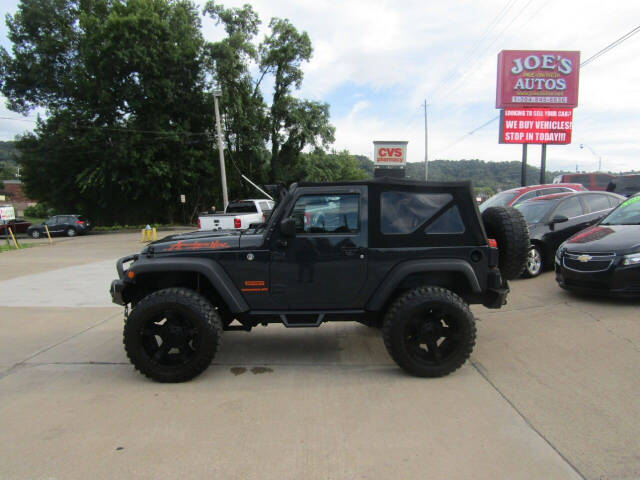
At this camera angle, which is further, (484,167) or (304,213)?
(484,167)

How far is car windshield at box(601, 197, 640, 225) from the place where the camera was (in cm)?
612

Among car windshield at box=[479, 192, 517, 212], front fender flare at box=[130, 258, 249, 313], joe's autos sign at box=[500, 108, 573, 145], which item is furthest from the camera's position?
joe's autos sign at box=[500, 108, 573, 145]

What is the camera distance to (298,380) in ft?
12.0

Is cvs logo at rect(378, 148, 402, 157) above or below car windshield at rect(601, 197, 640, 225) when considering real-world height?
above

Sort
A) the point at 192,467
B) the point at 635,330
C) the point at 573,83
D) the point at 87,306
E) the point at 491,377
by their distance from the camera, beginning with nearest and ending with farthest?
the point at 192,467 → the point at 491,377 → the point at 635,330 → the point at 87,306 → the point at 573,83

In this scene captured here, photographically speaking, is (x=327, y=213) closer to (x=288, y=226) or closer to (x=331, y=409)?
(x=288, y=226)

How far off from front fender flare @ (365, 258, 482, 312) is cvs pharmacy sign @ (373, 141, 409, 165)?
777 cm

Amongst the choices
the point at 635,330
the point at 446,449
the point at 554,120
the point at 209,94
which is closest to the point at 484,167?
the point at 554,120

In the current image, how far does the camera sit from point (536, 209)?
7934 mm

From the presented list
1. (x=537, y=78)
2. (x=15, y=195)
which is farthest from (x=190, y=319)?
(x=15, y=195)

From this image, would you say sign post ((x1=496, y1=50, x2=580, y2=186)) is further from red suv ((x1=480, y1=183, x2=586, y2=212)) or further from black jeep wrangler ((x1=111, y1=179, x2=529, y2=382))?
black jeep wrangler ((x1=111, y1=179, x2=529, y2=382))

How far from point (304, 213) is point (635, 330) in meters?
4.02

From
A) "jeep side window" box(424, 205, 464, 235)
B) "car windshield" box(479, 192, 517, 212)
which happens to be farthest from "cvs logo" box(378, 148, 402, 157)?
"jeep side window" box(424, 205, 464, 235)

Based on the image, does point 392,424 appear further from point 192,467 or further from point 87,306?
point 87,306
